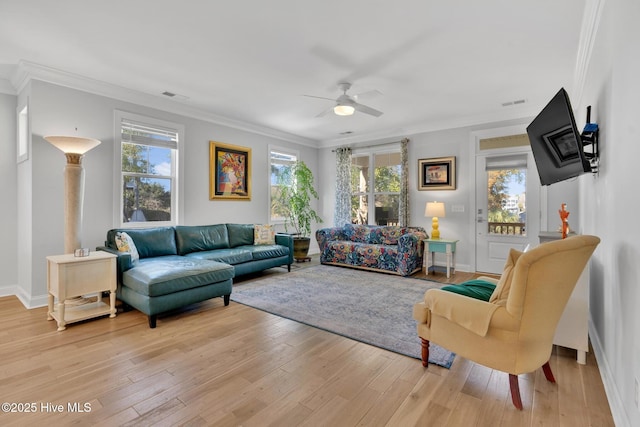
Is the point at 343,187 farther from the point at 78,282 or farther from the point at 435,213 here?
the point at 78,282

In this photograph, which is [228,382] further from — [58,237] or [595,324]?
[58,237]

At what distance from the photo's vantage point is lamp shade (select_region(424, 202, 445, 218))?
5330mm

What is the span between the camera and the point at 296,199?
6.50 m

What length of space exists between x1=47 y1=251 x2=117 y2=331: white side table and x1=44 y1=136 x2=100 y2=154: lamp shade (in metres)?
1.15

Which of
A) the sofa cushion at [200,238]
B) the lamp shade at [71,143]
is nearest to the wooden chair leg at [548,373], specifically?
the sofa cushion at [200,238]

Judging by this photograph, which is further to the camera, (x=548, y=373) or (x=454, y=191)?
(x=454, y=191)

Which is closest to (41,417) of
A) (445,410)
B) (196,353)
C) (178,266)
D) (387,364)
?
(196,353)

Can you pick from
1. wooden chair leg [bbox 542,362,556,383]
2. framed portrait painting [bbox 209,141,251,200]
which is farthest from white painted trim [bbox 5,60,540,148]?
wooden chair leg [bbox 542,362,556,383]

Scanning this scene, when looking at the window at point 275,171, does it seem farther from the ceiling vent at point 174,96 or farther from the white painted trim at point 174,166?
the ceiling vent at point 174,96

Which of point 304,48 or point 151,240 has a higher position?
point 304,48

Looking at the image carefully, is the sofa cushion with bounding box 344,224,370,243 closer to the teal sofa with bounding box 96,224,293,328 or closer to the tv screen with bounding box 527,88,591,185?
the teal sofa with bounding box 96,224,293,328

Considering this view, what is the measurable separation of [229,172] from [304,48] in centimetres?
311

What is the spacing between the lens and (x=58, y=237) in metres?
3.74

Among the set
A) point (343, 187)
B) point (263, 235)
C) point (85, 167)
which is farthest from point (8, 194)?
point (343, 187)
